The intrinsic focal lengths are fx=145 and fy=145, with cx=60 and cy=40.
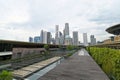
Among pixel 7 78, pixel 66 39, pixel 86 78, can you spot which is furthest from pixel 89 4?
pixel 66 39

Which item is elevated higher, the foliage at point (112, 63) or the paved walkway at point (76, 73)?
the foliage at point (112, 63)

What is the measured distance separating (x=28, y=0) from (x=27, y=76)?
8.09 meters

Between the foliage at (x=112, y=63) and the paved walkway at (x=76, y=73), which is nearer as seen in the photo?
the foliage at (x=112, y=63)

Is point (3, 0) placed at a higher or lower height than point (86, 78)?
higher

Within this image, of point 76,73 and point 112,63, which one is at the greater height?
point 112,63

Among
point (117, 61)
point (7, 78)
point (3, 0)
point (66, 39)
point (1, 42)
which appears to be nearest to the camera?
point (7, 78)

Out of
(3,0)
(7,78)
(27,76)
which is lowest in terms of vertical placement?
(27,76)

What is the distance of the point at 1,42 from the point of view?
2964 cm

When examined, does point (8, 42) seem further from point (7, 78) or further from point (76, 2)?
point (7, 78)

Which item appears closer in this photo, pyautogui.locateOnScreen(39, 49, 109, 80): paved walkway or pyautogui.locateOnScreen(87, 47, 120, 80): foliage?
pyautogui.locateOnScreen(87, 47, 120, 80): foliage

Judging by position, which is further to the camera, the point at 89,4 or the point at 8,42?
the point at 8,42

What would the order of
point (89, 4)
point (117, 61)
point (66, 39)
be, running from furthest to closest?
point (66, 39)
point (89, 4)
point (117, 61)

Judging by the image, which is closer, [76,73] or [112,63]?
[112,63]

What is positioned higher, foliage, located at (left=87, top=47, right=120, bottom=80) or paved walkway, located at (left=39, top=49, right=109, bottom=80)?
foliage, located at (left=87, top=47, right=120, bottom=80)
